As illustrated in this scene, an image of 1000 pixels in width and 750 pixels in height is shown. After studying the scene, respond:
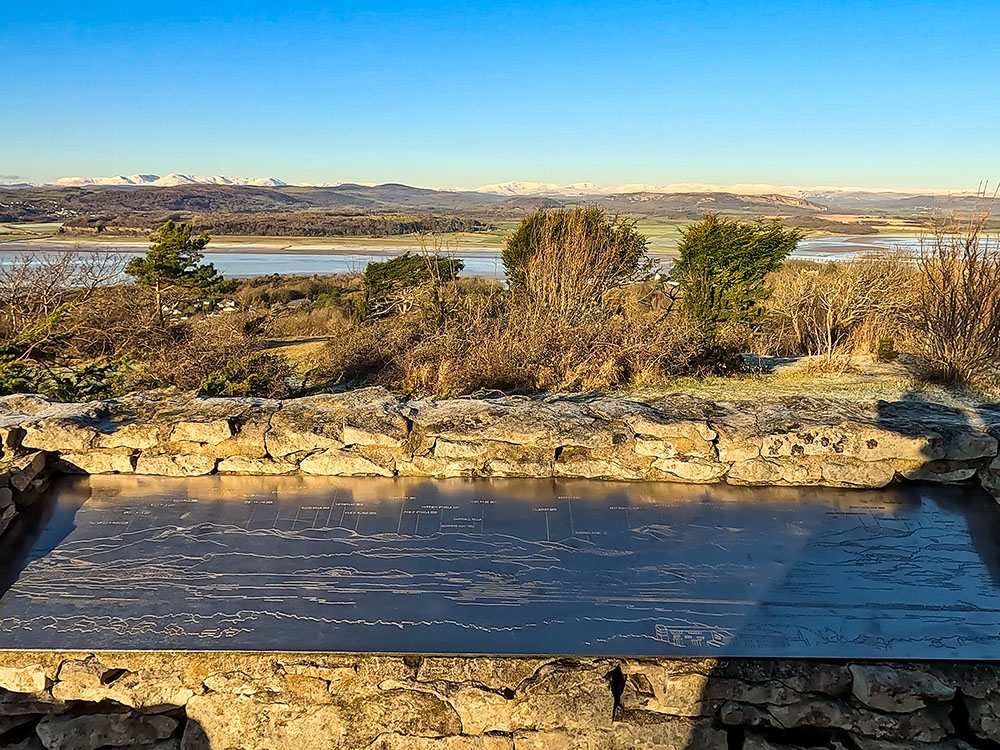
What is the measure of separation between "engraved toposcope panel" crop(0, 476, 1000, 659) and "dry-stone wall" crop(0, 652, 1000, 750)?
7cm

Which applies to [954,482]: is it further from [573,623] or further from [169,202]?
[169,202]

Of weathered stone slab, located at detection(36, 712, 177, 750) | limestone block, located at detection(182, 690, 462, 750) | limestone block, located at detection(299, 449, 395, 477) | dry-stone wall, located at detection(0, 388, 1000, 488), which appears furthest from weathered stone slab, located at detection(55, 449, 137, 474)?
limestone block, located at detection(182, 690, 462, 750)

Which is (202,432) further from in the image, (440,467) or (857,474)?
(857,474)

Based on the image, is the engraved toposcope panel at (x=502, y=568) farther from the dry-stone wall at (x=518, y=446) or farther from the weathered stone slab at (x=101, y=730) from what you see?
the weathered stone slab at (x=101, y=730)

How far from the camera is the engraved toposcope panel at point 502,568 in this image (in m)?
2.41

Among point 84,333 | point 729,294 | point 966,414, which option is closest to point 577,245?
point 729,294

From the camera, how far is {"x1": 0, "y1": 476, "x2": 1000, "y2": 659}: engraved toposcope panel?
241 cm

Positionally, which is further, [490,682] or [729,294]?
[729,294]

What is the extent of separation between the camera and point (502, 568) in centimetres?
281

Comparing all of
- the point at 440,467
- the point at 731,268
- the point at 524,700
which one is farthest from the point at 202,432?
the point at 731,268

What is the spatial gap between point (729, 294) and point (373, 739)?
994cm

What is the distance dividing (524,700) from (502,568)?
1.99 ft

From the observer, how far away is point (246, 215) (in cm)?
3503

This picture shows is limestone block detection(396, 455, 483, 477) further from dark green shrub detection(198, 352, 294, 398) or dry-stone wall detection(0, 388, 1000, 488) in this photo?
dark green shrub detection(198, 352, 294, 398)
